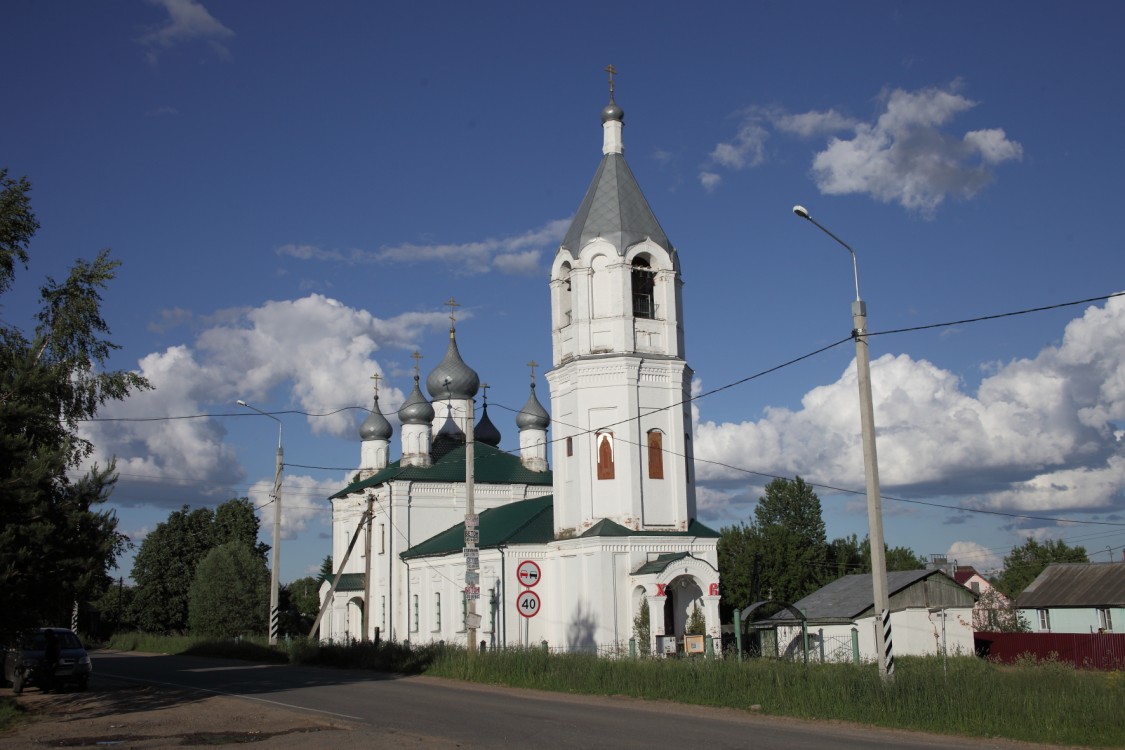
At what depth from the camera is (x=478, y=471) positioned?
4734 cm

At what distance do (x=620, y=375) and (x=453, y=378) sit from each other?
61.9ft

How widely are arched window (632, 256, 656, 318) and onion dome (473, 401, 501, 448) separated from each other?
19235 millimetres

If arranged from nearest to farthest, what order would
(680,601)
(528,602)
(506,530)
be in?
1. (528,602)
2. (680,601)
3. (506,530)

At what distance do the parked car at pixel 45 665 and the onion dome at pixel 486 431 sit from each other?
3070cm

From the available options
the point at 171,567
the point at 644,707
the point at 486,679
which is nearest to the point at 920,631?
the point at 486,679

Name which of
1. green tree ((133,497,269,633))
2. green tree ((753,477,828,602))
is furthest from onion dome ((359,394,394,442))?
green tree ((753,477,828,602))

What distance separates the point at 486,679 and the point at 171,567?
4947cm

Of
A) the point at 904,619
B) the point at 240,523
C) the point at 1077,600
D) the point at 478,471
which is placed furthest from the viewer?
the point at 240,523

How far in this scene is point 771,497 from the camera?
73.9 meters

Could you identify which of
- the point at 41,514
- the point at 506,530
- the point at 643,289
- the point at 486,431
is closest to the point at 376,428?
the point at 486,431

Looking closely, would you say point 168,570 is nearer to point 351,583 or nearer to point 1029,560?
point 351,583

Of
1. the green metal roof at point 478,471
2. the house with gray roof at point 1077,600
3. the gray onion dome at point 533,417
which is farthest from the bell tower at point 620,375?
the house with gray roof at point 1077,600

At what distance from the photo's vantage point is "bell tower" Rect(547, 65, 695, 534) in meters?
33.8

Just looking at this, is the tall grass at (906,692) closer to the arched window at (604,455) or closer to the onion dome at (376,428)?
the arched window at (604,455)
